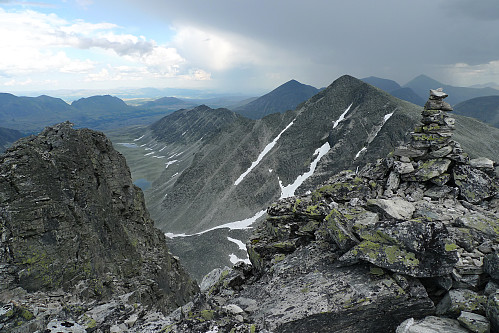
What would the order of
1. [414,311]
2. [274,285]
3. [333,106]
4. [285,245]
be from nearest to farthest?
1. [414,311]
2. [274,285]
3. [285,245]
4. [333,106]

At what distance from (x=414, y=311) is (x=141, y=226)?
33154 mm

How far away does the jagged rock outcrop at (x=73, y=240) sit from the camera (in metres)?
16.7

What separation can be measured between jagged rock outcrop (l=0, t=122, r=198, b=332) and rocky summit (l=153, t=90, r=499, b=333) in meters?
8.65

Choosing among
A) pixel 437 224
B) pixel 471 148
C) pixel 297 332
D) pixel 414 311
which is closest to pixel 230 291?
pixel 297 332

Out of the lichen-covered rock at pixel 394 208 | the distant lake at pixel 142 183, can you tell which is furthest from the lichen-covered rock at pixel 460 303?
the distant lake at pixel 142 183

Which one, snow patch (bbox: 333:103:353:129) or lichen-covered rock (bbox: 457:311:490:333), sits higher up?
snow patch (bbox: 333:103:353:129)

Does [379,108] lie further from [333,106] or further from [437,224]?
[437,224]

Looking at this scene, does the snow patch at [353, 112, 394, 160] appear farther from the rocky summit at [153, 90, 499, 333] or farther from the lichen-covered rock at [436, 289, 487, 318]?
the lichen-covered rock at [436, 289, 487, 318]

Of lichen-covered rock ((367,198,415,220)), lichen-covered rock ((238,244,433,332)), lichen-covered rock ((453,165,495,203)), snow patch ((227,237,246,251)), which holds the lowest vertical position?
snow patch ((227,237,246,251))

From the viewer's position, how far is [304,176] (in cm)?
11444

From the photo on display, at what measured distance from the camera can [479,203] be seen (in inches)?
596

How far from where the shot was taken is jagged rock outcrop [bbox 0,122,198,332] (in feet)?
54.8

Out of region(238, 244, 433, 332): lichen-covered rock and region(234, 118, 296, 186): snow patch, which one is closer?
region(238, 244, 433, 332): lichen-covered rock

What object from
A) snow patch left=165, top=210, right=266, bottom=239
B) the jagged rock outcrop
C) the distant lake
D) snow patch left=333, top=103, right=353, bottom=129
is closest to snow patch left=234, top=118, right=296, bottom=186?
snow patch left=333, top=103, right=353, bottom=129
